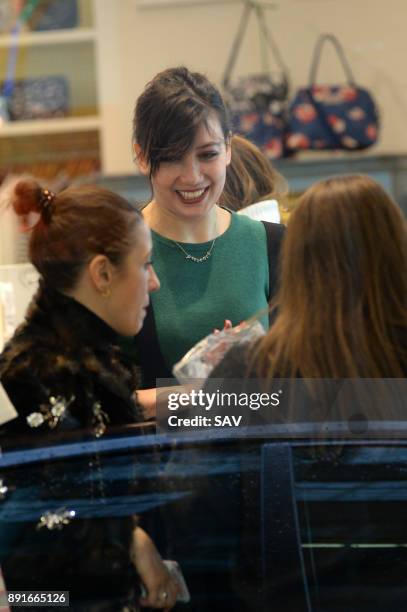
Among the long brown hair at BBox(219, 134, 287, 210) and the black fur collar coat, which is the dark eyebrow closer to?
the long brown hair at BBox(219, 134, 287, 210)

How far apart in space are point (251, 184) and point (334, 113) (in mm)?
157

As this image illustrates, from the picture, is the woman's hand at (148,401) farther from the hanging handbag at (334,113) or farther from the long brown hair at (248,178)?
the hanging handbag at (334,113)

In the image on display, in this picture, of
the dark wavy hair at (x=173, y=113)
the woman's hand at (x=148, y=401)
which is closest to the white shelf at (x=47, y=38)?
the dark wavy hair at (x=173, y=113)

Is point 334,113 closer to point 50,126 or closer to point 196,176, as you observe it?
point 196,176

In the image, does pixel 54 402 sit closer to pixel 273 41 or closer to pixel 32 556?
pixel 32 556

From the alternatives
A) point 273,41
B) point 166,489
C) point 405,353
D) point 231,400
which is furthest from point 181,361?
point 273,41

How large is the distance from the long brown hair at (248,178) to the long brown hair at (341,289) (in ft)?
0.15

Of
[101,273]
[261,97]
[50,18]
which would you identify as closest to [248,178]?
[261,97]

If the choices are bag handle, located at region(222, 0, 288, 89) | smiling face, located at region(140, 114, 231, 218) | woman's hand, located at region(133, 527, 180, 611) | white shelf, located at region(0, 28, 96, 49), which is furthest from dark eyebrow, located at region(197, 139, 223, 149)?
woman's hand, located at region(133, 527, 180, 611)

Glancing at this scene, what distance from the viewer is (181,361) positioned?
1491mm

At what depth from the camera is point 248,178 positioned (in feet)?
4.92

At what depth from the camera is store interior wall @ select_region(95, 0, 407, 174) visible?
58.9 inches

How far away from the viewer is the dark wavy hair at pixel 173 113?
1.44 metres

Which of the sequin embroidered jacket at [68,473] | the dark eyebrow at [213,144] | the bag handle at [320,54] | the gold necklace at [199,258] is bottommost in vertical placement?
the sequin embroidered jacket at [68,473]
